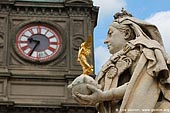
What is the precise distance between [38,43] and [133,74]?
53.5 ft

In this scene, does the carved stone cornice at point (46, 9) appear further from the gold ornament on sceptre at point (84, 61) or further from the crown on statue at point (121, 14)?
the crown on statue at point (121, 14)

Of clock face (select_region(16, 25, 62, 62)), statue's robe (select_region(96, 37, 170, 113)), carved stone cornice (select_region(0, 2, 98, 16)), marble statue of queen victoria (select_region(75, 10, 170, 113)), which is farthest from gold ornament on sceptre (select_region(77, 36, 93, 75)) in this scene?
carved stone cornice (select_region(0, 2, 98, 16))

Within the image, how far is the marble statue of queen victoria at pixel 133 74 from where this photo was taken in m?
2.55

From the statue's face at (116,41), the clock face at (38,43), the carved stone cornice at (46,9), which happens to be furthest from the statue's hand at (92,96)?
the carved stone cornice at (46,9)

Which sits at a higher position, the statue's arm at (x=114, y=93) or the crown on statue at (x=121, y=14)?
the crown on statue at (x=121, y=14)

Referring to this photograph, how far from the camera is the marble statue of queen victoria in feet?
8.38

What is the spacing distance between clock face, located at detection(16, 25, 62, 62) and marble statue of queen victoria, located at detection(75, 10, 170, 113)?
15779 millimetres

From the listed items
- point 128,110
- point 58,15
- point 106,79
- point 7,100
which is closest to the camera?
point 128,110

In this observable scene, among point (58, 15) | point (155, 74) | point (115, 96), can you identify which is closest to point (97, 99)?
point (115, 96)

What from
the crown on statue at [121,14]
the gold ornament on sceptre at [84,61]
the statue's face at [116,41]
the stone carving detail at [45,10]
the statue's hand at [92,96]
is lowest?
the statue's hand at [92,96]

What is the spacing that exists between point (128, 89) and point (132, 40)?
0.30 meters

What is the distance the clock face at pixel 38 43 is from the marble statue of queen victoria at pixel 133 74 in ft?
51.8

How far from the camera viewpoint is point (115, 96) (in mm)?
2582

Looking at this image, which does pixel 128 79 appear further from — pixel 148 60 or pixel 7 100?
pixel 7 100
